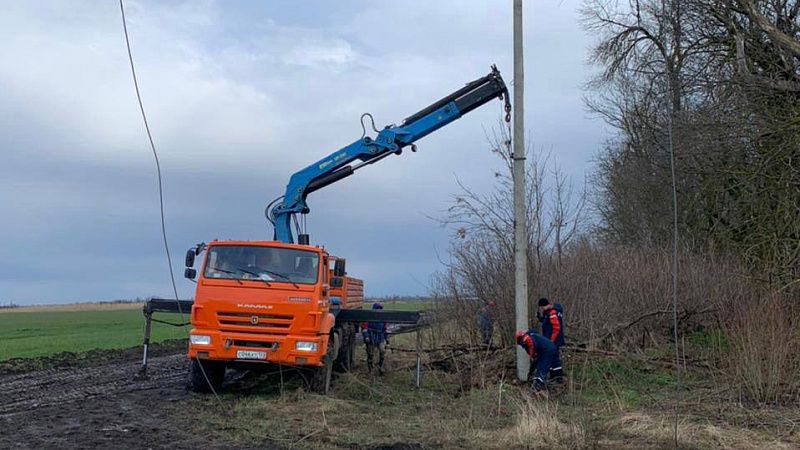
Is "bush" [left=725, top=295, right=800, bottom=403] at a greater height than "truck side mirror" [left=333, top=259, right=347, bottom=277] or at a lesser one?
lesser

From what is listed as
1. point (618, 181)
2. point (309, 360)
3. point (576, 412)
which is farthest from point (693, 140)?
point (618, 181)

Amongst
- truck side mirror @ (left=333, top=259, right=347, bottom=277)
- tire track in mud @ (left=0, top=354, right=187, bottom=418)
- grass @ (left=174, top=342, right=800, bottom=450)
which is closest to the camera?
grass @ (left=174, top=342, right=800, bottom=450)

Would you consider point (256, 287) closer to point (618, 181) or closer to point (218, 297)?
point (218, 297)

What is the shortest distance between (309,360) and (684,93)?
31.5 feet

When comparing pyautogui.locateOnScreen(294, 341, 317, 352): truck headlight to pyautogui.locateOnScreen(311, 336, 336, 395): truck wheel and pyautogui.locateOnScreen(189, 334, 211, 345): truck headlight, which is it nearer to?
pyautogui.locateOnScreen(311, 336, 336, 395): truck wheel

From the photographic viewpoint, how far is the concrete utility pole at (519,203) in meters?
15.1

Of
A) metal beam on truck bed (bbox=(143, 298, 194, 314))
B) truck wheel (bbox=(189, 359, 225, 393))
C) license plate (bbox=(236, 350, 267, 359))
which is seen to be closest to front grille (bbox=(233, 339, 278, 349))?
license plate (bbox=(236, 350, 267, 359))

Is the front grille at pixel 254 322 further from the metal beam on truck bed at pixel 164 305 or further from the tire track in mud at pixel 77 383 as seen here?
the tire track in mud at pixel 77 383

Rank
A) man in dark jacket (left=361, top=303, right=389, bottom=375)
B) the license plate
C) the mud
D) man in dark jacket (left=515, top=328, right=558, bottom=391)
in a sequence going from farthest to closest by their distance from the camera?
man in dark jacket (left=361, top=303, right=389, bottom=375) < man in dark jacket (left=515, top=328, right=558, bottom=391) < the license plate < the mud

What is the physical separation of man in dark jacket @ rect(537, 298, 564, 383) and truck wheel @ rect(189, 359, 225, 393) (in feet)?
18.5

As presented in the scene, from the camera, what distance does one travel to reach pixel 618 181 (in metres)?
32.2

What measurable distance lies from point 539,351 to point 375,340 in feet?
15.5

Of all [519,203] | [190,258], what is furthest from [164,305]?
[519,203]

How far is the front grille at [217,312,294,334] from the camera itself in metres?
14.0
